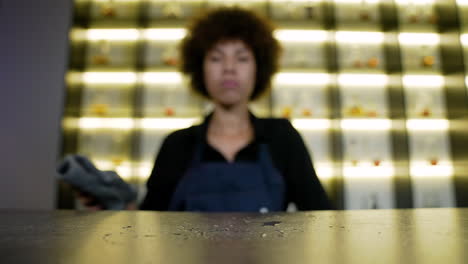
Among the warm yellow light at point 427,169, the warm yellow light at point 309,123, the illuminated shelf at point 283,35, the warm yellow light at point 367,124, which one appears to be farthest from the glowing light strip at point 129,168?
the warm yellow light at point 427,169

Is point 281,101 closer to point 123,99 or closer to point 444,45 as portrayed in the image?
point 123,99

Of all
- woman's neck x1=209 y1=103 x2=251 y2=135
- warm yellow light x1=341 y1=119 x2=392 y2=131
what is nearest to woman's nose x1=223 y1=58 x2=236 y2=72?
woman's neck x1=209 y1=103 x2=251 y2=135

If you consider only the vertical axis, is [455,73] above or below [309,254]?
above

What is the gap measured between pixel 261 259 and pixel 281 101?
2641 millimetres

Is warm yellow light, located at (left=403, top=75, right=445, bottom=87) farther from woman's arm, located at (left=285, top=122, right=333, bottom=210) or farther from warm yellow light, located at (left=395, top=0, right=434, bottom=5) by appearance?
woman's arm, located at (left=285, top=122, right=333, bottom=210)

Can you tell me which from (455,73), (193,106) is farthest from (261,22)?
(455,73)

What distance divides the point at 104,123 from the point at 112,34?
752 mm

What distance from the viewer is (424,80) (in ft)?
9.41

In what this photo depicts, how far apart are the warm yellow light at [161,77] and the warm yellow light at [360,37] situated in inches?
54.7

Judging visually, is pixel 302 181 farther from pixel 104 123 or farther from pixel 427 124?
pixel 427 124

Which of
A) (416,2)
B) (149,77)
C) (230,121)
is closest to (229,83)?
(230,121)

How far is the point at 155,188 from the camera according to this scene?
98 centimetres

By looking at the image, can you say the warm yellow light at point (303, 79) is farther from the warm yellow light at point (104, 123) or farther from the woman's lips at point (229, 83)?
the woman's lips at point (229, 83)

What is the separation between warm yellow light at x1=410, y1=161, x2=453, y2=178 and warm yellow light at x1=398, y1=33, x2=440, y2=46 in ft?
3.42
